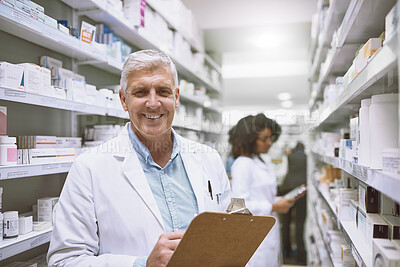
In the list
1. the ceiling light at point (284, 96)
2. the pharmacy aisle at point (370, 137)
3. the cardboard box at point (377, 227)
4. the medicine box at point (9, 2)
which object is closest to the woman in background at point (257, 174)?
the pharmacy aisle at point (370, 137)

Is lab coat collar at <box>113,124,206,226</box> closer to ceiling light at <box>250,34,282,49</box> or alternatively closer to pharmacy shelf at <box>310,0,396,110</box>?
pharmacy shelf at <box>310,0,396,110</box>

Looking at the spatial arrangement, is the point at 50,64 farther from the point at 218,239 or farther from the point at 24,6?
the point at 218,239

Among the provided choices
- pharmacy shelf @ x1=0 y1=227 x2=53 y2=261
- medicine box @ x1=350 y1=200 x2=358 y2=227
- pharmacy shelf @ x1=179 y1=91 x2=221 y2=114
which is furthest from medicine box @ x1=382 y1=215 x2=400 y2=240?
pharmacy shelf @ x1=179 y1=91 x2=221 y2=114

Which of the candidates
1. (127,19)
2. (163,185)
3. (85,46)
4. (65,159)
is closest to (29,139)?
(65,159)

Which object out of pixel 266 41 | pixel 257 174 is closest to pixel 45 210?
pixel 257 174

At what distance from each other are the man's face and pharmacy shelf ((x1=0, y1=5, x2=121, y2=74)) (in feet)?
2.09

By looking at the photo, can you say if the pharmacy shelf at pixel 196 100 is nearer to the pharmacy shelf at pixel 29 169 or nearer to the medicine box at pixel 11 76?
the pharmacy shelf at pixel 29 169

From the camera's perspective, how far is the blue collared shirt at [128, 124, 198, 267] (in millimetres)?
1511

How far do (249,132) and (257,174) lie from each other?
1.29 feet

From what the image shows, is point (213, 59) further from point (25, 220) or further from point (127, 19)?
point (25, 220)

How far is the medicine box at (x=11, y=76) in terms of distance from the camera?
1532 mm

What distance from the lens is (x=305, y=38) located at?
5.21 metres

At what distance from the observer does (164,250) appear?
119 centimetres

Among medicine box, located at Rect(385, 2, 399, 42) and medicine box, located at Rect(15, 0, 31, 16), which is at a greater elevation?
medicine box, located at Rect(15, 0, 31, 16)
